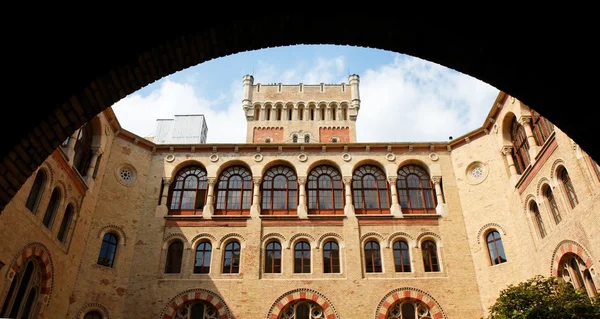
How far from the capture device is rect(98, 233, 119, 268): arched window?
20.6 m

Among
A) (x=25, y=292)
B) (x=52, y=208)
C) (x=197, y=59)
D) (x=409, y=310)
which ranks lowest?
(x=197, y=59)

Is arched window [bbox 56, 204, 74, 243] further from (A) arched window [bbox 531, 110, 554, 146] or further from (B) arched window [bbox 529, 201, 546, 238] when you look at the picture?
(A) arched window [bbox 531, 110, 554, 146]

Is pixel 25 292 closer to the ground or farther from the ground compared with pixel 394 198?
closer to the ground

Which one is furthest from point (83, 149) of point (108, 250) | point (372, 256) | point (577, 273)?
point (577, 273)

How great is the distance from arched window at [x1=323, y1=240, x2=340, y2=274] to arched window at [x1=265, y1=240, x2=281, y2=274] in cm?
220

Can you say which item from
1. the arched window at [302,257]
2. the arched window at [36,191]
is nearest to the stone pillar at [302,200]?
the arched window at [302,257]

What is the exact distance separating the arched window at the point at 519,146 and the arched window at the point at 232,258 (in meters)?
13.4

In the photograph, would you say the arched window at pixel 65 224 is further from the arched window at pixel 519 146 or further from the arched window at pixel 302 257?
the arched window at pixel 519 146

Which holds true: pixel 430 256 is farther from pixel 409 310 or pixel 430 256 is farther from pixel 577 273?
pixel 577 273

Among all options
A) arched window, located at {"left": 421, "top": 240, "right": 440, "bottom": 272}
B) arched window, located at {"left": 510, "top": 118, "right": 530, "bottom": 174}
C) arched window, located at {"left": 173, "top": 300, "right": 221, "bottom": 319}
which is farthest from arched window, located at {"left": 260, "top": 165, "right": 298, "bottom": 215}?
arched window, located at {"left": 510, "top": 118, "right": 530, "bottom": 174}

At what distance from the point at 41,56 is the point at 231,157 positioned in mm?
20523

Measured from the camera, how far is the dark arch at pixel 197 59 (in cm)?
410

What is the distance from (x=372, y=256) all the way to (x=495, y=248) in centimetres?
553

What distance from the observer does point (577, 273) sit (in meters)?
16.0
